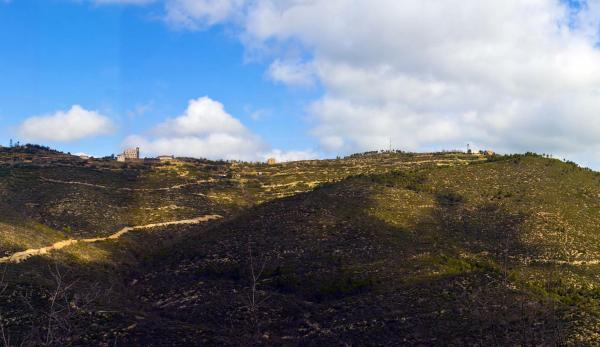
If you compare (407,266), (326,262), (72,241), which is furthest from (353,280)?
(72,241)

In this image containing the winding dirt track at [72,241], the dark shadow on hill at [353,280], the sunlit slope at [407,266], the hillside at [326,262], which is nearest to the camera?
the dark shadow on hill at [353,280]

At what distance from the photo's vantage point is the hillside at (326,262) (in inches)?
1849

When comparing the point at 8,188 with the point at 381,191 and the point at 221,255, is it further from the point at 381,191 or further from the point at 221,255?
the point at 381,191

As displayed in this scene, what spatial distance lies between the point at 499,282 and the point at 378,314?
13795 mm

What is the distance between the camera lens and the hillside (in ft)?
154

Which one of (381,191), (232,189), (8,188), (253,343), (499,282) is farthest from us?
(232,189)

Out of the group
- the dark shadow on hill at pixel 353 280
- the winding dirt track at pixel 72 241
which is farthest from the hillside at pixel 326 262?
the winding dirt track at pixel 72 241

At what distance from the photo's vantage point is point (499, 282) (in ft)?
177

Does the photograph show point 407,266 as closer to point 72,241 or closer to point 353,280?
point 353,280

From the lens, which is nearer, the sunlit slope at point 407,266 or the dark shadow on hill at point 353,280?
the dark shadow on hill at point 353,280

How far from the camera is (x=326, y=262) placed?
64.4 meters

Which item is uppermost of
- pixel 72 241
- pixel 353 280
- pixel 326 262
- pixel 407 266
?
pixel 72 241

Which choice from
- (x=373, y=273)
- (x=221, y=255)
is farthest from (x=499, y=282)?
(x=221, y=255)

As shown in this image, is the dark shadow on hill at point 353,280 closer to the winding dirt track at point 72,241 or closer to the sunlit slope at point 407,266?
the sunlit slope at point 407,266
